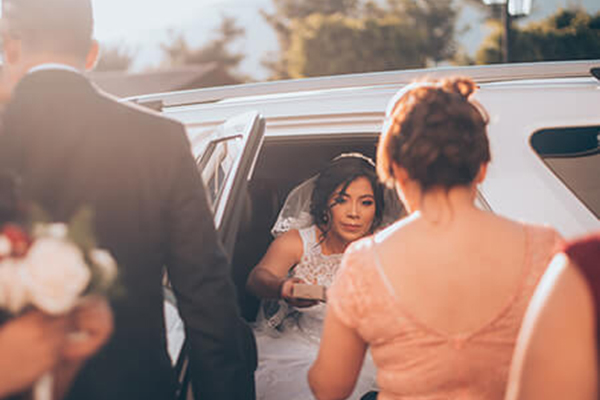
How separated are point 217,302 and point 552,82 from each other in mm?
1790

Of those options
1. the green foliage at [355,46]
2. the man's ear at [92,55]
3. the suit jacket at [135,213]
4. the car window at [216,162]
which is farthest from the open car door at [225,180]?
the green foliage at [355,46]

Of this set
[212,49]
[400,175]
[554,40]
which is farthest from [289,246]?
[212,49]

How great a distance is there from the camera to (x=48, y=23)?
1.45 meters

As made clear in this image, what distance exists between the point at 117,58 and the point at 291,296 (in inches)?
1923

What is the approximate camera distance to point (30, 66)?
1467mm

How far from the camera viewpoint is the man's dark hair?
1.44m

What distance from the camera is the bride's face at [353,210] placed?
327cm

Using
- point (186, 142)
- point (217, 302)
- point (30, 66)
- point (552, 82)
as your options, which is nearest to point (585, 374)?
point (217, 302)

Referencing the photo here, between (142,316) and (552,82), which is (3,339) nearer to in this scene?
(142,316)

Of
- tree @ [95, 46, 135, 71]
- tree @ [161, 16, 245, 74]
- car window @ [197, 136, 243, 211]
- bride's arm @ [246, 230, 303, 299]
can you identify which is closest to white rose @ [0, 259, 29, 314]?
car window @ [197, 136, 243, 211]

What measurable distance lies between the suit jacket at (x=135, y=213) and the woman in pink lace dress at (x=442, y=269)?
37cm

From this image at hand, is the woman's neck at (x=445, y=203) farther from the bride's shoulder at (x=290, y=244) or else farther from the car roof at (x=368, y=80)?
the bride's shoulder at (x=290, y=244)

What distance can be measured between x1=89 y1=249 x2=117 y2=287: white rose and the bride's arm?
1627mm

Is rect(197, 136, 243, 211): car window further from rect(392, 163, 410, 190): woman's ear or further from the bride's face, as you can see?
the bride's face
